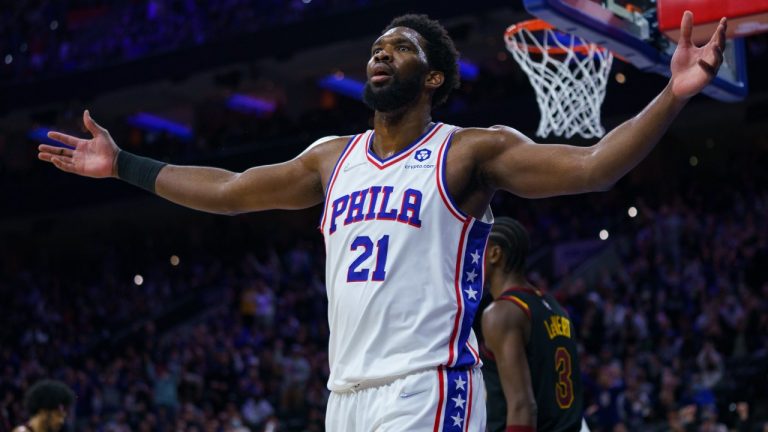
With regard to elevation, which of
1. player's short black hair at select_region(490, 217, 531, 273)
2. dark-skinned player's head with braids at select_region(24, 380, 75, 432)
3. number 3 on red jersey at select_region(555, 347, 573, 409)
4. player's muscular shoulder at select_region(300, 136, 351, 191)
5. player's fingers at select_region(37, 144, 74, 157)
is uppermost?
player's fingers at select_region(37, 144, 74, 157)

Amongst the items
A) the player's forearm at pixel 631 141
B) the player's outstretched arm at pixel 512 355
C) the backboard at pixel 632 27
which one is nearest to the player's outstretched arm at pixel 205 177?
the player's forearm at pixel 631 141

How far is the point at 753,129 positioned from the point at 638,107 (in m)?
5.03

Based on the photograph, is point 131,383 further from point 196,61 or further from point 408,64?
point 408,64

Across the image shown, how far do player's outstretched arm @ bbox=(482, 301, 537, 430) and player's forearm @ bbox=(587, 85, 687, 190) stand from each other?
5.30 feet

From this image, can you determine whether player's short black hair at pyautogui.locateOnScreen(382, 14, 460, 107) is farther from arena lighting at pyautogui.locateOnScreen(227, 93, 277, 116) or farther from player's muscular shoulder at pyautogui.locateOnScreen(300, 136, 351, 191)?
arena lighting at pyautogui.locateOnScreen(227, 93, 277, 116)

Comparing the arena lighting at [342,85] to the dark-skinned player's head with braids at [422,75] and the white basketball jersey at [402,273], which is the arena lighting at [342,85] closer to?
the dark-skinned player's head with braids at [422,75]

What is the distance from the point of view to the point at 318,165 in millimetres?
3820

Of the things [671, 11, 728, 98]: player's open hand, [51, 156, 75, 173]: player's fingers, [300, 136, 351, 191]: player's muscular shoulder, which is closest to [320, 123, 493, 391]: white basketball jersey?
[300, 136, 351, 191]: player's muscular shoulder

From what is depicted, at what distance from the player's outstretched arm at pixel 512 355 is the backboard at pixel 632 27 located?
1781 millimetres

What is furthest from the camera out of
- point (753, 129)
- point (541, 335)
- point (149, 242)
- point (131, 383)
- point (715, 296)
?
point (149, 242)

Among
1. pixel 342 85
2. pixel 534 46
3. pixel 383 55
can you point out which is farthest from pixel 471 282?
pixel 342 85

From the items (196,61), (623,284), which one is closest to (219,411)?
(623,284)

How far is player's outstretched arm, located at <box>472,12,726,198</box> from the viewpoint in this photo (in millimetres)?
3045

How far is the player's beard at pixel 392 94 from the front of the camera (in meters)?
3.58
